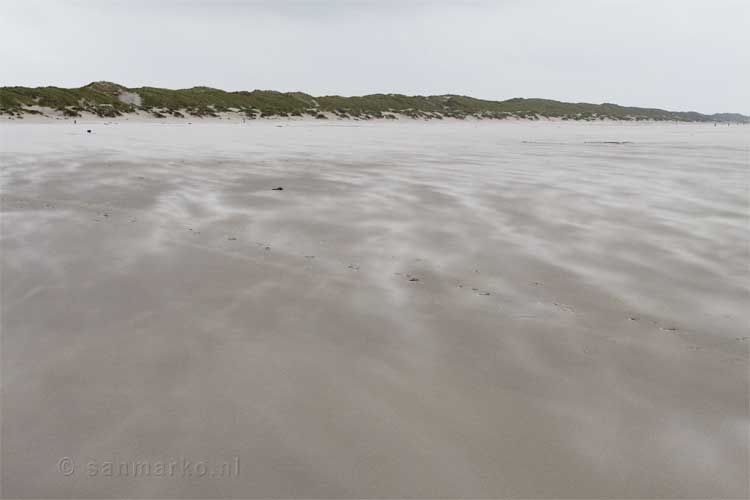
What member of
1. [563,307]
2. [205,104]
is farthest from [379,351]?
[205,104]

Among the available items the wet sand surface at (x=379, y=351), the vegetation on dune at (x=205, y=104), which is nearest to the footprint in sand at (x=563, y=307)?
the wet sand surface at (x=379, y=351)

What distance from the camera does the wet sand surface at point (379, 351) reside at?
183 cm

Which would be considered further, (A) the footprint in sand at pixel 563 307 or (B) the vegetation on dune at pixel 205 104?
(B) the vegetation on dune at pixel 205 104

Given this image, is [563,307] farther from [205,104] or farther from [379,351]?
[205,104]

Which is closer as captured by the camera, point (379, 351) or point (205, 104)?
point (379, 351)

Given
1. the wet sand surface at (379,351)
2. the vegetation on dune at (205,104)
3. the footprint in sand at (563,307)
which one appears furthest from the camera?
the vegetation on dune at (205,104)

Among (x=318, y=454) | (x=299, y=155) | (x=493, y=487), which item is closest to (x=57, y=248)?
(x=318, y=454)

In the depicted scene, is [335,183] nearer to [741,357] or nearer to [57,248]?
[57,248]

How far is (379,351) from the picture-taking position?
2.68m

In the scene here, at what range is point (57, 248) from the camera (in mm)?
4414

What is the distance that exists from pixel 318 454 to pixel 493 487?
1.97 feet

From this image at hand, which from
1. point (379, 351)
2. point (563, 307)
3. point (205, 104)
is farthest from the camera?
point (205, 104)

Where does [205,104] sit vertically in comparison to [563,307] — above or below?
above

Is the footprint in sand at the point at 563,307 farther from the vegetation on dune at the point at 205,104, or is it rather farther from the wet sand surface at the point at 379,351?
the vegetation on dune at the point at 205,104
